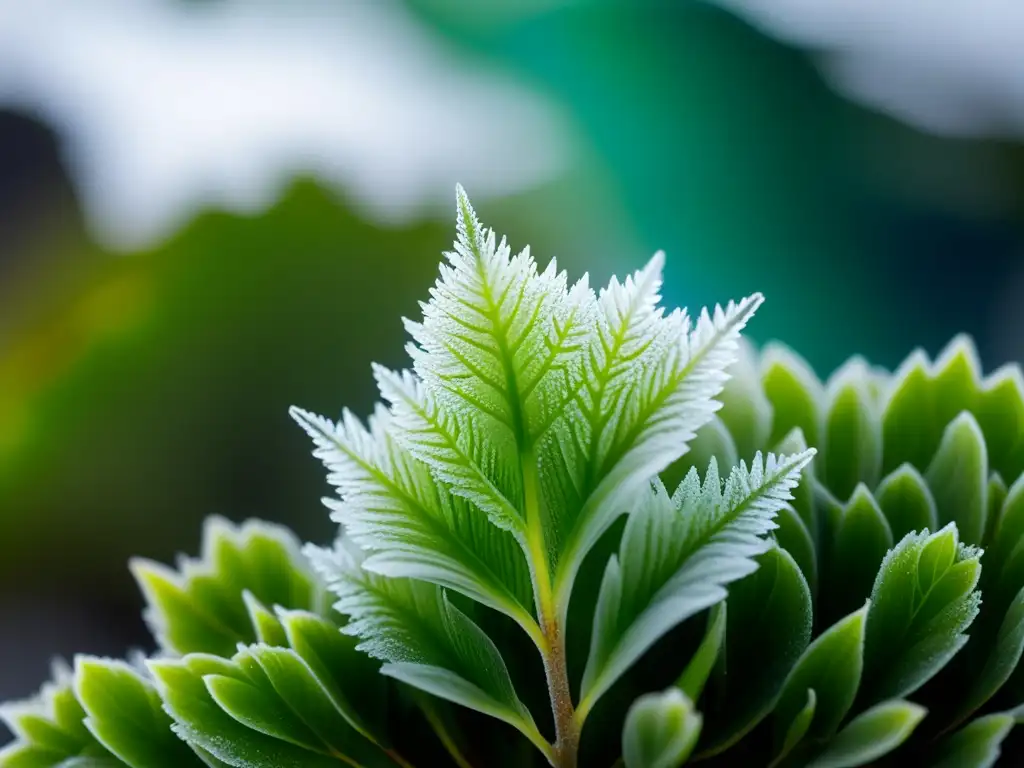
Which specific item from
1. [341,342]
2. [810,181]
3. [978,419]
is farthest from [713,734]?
[810,181]

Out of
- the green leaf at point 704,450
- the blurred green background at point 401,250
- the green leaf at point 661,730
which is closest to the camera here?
the green leaf at point 661,730

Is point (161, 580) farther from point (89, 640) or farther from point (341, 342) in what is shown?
point (89, 640)

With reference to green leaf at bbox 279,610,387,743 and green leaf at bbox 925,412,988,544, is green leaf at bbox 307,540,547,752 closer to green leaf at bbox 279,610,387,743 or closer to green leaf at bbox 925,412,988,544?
green leaf at bbox 279,610,387,743

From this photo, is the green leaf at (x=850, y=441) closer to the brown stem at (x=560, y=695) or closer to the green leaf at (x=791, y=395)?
the green leaf at (x=791, y=395)

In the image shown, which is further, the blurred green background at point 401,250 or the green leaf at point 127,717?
the blurred green background at point 401,250

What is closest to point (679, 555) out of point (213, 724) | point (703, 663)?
point (703, 663)

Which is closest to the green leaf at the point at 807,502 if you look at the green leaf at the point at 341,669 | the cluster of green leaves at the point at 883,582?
the cluster of green leaves at the point at 883,582
